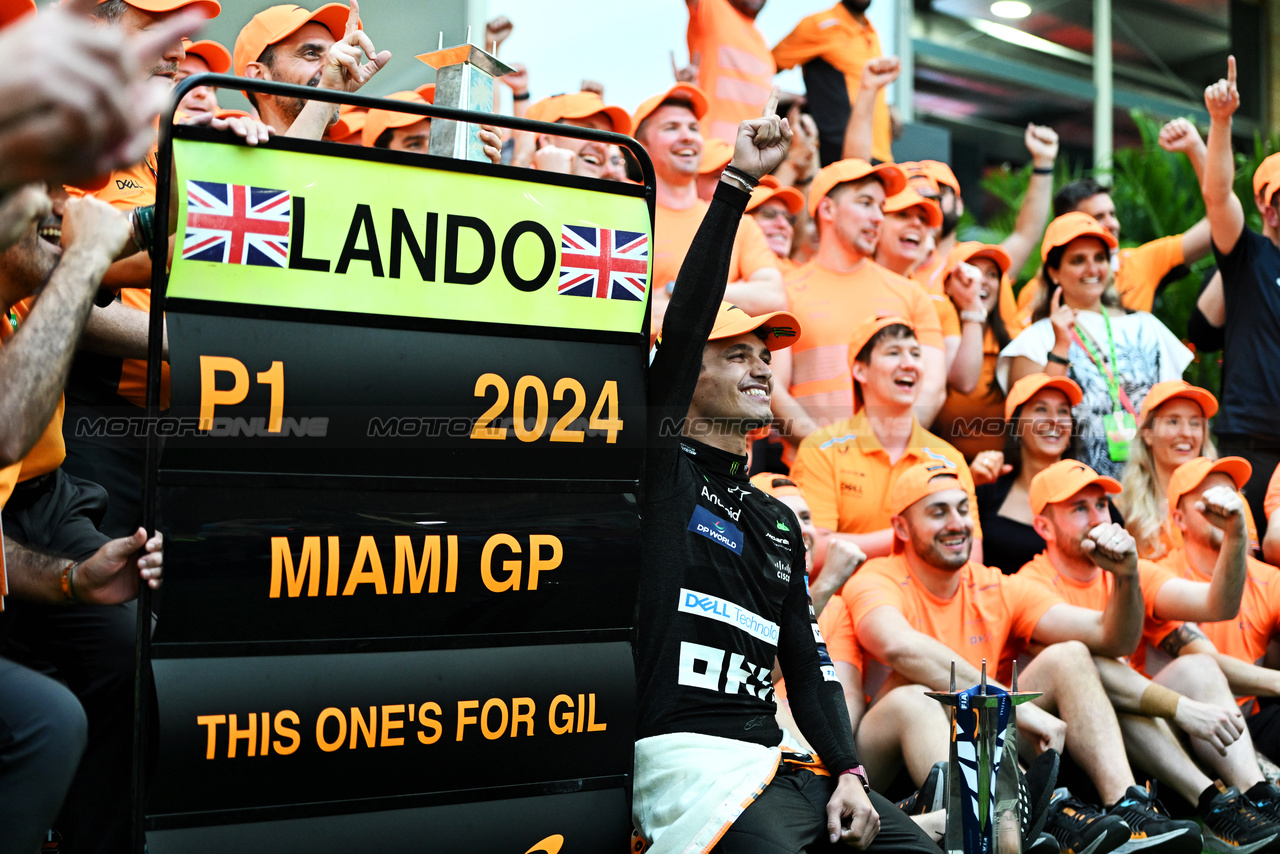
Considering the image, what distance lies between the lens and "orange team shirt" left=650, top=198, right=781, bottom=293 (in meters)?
5.54

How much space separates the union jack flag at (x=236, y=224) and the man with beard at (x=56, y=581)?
13 centimetres

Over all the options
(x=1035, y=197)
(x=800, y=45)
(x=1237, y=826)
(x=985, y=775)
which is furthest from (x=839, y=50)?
(x=985, y=775)

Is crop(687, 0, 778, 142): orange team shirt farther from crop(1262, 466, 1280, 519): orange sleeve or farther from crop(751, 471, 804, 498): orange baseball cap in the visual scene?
crop(1262, 466, 1280, 519): orange sleeve

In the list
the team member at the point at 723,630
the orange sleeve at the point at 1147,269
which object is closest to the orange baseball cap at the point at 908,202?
the orange sleeve at the point at 1147,269

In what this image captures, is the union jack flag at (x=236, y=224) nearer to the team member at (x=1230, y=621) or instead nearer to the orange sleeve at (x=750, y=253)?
the orange sleeve at (x=750, y=253)

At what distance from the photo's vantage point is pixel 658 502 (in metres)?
3.40

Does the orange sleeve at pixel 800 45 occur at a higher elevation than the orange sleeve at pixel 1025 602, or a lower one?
higher

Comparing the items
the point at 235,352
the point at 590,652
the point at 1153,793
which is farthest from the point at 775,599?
the point at 1153,793

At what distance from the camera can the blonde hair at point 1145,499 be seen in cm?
590

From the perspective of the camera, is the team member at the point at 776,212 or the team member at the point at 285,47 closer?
the team member at the point at 285,47

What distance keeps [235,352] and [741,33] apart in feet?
18.5

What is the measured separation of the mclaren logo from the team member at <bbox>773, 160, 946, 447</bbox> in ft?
10.7

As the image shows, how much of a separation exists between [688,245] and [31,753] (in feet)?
12.7

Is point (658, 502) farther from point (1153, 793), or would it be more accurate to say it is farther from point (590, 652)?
point (1153, 793)
